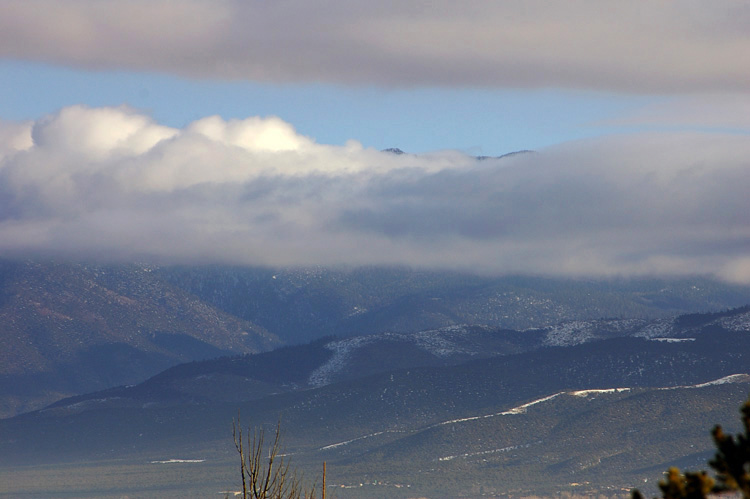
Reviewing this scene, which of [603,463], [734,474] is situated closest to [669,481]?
[734,474]

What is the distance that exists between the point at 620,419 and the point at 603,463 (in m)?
18.1

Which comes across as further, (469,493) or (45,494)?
(45,494)

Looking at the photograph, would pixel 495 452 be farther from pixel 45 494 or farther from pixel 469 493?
pixel 45 494

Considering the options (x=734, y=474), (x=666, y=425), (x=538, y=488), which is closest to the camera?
(x=734, y=474)

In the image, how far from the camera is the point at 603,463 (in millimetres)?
183500

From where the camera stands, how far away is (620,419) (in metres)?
200

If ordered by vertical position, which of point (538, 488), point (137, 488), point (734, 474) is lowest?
point (734, 474)

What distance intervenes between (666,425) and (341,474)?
54600 mm

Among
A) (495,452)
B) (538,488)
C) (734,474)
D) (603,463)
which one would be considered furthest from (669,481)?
(495,452)

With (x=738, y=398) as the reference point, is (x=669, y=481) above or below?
below

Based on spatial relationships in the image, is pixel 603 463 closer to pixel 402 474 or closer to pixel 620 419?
pixel 620 419

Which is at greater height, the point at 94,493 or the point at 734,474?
the point at 94,493

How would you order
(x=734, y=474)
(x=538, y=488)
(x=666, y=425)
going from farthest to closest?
1. (x=666, y=425)
2. (x=538, y=488)
3. (x=734, y=474)

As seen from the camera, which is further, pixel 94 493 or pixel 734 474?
pixel 94 493
